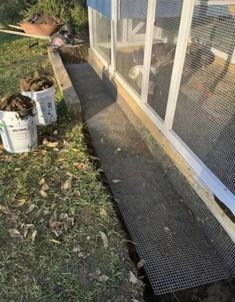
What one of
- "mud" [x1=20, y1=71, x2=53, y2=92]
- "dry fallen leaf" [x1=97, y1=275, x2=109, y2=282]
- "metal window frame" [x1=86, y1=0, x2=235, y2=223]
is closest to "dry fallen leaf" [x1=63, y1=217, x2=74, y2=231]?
"dry fallen leaf" [x1=97, y1=275, x2=109, y2=282]

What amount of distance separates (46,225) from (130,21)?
2.79 m

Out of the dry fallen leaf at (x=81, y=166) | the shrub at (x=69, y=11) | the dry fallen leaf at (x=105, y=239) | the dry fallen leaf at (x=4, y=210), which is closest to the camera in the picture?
the dry fallen leaf at (x=105, y=239)

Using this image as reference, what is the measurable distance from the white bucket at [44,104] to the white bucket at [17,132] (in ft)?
1.59

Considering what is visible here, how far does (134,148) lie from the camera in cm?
331

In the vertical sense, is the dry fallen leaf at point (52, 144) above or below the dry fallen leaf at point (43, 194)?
below

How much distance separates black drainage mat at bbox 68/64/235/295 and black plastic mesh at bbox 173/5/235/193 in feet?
1.75

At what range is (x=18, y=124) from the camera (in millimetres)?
2857

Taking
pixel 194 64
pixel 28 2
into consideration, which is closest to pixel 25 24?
pixel 28 2

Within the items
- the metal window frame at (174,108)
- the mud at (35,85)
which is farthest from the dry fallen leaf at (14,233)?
the mud at (35,85)

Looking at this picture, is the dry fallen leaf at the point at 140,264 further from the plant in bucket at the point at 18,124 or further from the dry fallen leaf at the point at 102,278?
the plant in bucket at the point at 18,124

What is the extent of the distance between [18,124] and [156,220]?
1.70 meters

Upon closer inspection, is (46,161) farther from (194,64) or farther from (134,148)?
(194,64)

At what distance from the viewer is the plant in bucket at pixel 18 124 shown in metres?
2.82

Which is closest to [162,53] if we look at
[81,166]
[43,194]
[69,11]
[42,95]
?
[81,166]
